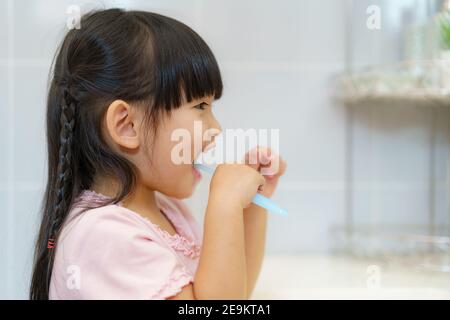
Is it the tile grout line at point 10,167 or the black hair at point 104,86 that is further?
the tile grout line at point 10,167

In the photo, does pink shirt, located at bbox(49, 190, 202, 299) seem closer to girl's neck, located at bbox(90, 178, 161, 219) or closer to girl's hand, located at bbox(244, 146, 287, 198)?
girl's neck, located at bbox(90, 178, 161, 219)

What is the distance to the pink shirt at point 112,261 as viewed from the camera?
0.61 meters

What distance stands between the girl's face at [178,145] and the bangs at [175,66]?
1 cm

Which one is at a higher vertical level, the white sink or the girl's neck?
the girl's neck

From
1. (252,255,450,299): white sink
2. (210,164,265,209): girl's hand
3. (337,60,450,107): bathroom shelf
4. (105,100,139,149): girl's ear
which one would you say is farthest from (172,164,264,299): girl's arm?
(337,60,450,107): bathroom shelf

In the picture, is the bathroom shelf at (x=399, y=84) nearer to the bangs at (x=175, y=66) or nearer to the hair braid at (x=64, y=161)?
the bangs at (x=175, y=66)

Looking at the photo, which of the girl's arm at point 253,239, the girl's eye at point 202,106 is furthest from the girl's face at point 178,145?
the girl's arm at point 253,239

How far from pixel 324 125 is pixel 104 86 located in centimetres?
44

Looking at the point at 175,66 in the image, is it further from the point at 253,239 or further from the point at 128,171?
the point at 253,239

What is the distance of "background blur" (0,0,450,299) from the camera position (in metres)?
0.77

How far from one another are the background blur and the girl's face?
0.39 feet

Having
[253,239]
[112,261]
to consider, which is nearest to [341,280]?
[253,239]

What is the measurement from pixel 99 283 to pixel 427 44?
63 cm

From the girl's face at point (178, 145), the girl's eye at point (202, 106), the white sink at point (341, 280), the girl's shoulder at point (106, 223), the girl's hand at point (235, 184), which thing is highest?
the girl's eye at point (202, 106)
